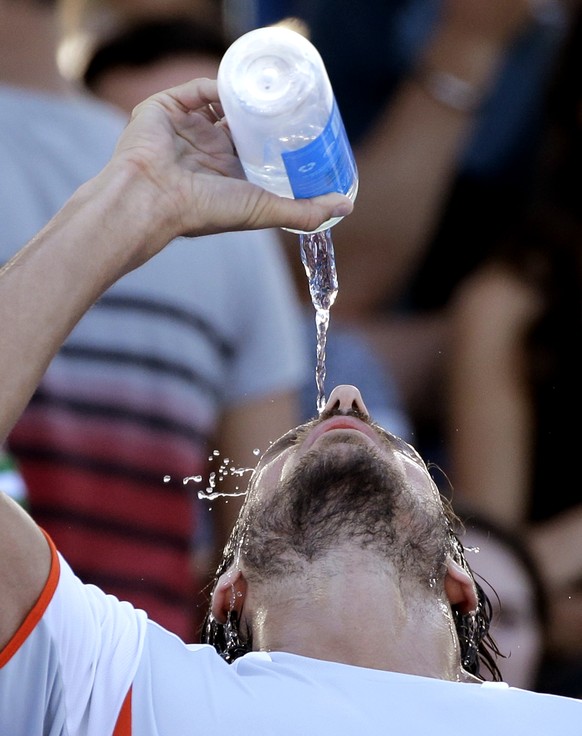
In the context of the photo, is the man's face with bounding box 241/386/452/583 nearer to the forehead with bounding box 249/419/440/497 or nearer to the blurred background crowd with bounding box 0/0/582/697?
the forehead with bounding box 249/419/440/497

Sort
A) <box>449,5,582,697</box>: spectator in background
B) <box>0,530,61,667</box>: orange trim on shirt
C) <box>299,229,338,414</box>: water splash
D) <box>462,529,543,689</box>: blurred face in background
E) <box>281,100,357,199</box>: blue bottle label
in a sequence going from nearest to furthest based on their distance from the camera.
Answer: <box>0,530,61,667</box>: orange trim on shirt, <box>281,100,357,199</box>: blue bottle label, <box>299,229,338,414</box>: water splash, <box>462,529,543,689</box>: blurred face in background, <box>449,5,582,697</box>: spectator in background

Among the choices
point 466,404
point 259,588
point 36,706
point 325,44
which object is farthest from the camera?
point 325,44

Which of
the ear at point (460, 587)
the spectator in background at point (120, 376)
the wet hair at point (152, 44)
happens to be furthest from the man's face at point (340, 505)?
the wet hair at point (152, 44)

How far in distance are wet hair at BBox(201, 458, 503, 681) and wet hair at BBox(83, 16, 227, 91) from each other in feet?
3.76

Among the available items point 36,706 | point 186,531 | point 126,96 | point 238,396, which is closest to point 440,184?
point 126,96

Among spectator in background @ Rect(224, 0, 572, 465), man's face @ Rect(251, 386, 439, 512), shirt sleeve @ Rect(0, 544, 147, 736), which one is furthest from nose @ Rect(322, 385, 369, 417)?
spectator in background @ Rect(224, 0, 572, 465)

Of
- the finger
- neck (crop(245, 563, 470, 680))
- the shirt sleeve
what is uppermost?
the finger

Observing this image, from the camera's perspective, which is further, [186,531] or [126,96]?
[126,96]

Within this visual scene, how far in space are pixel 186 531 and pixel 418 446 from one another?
42.7 inches

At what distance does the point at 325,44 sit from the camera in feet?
13.3

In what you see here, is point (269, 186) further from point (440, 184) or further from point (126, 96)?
point (440, 184)

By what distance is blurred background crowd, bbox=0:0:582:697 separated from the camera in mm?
2865

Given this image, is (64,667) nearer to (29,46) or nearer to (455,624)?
(455,624)

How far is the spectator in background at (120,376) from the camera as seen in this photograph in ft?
9.25
